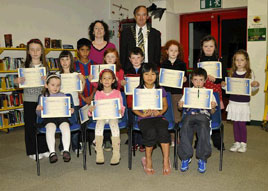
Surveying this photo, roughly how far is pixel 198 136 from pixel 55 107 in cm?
163

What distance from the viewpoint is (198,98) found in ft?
10.5

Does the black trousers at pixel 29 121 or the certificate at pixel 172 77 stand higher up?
the certificate at pixel 172 77

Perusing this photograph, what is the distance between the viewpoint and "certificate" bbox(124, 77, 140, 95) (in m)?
3.65

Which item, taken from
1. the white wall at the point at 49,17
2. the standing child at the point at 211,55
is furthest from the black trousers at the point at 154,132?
the white wall at the point at 49,17

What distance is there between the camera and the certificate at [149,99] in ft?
10.4

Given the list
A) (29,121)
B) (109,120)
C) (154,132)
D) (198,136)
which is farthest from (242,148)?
(29,121)

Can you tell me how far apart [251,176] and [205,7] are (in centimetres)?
492

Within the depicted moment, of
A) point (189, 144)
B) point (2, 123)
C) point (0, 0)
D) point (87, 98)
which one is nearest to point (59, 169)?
point (87, 98)

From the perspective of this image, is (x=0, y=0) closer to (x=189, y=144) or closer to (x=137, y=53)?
(x=137, y=53)

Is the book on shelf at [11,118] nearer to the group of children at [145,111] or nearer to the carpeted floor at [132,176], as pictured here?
the carpeted floor at [132,176]

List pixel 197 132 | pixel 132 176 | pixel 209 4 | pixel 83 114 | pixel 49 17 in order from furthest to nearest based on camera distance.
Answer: pixel 209 4
pixel 49 17
pixel 83 114
pixel 197 132
pixel 132 176

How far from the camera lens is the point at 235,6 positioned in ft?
21.7

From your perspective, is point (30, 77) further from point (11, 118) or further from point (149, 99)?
point (11, 118)

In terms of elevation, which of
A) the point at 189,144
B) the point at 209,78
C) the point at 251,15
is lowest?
the point at 189,144
